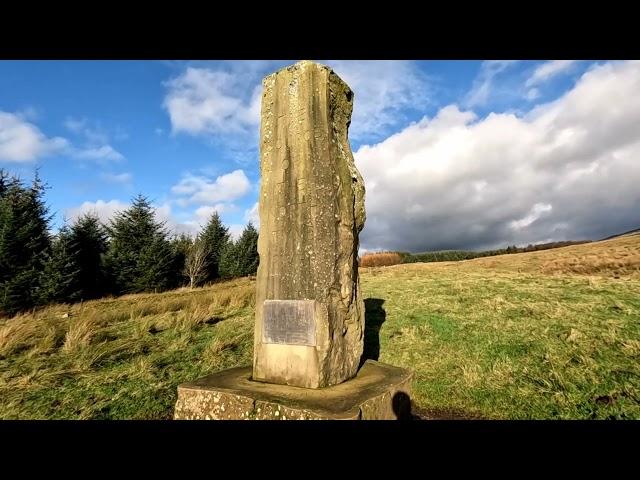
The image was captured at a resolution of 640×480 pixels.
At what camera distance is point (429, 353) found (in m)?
7.02

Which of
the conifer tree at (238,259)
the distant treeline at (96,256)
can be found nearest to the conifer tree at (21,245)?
Answer: the distant treeline at (96,256)

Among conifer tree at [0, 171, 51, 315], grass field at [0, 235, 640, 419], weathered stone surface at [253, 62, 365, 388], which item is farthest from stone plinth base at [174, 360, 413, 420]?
conifer tree at [0, 171, 51, 315]

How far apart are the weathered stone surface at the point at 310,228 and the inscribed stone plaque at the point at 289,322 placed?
59 millimetres

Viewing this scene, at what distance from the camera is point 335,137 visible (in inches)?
168

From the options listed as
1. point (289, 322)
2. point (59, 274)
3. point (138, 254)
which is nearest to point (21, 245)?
point (59, 274)

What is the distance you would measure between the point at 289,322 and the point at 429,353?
4.20 meters

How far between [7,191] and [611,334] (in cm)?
2453

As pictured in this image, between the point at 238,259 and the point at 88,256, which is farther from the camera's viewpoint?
the point at 238,259

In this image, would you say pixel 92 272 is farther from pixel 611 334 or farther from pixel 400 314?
pixel 611 334

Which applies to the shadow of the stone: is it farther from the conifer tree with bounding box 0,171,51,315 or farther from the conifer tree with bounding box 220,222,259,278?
the conifer tree with bounding box 220,222,259,278

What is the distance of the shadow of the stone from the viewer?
7184mm

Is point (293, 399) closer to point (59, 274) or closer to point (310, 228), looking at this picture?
point (310, 228)

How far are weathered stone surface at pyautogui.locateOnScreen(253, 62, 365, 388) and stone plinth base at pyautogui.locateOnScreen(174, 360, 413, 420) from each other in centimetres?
22

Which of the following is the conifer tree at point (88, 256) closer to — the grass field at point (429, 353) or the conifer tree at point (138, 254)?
the conifer tree at point (138, 254)
